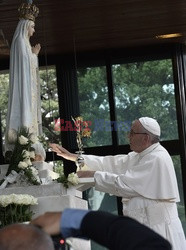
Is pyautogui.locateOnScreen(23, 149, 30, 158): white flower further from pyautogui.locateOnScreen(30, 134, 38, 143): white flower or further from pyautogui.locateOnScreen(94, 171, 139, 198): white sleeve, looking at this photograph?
pyautogui.locateOnScreen(94, 171, 139, 198): white sleeve

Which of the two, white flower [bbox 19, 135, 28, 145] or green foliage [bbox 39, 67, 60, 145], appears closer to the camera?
white flower [bbox 19, 135, 28, 145]

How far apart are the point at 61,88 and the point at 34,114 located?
4680 mm

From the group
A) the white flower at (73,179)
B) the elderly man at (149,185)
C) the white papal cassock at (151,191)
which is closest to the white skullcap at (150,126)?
the elderly man at (149,185)

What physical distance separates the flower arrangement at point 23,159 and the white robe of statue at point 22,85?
0.33m

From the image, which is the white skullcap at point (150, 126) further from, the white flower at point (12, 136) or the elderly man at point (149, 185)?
the white flower at point (12, 136)

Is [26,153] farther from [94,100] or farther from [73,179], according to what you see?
[94,100]

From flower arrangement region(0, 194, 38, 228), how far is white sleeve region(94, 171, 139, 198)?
2.04ft

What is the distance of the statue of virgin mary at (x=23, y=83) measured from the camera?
240 inches

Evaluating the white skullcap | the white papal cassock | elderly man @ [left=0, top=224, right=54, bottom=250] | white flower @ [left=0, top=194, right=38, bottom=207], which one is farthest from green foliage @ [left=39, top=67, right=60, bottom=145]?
elderly man @ [left=0, top=224, right=54, bottom=250]

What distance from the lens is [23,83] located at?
6.22 metres

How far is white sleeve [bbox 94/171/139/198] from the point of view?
18.0 ft

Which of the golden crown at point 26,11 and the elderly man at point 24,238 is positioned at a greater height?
the golden crown at point 26,11

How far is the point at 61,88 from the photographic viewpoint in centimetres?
1094

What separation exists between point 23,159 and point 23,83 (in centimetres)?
91
